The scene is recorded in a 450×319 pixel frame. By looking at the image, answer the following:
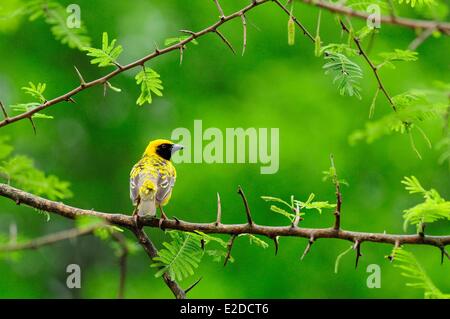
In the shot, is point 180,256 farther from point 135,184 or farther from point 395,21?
point 135,184

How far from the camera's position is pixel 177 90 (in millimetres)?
15672

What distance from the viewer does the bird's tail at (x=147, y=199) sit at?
4601 millimetres

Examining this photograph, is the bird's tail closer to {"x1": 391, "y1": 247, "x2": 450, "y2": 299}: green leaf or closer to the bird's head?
the bird's head

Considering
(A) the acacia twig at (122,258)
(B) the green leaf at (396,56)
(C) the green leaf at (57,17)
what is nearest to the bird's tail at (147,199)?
(B) the green leaf at (396,56)

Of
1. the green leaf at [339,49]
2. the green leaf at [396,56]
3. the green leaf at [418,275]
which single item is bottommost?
the green leaf at [418,275]

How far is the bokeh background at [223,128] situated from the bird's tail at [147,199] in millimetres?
7467

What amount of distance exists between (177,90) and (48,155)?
2.76 m

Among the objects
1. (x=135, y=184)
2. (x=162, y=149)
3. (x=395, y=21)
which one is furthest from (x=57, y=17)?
(x=162, y=149)

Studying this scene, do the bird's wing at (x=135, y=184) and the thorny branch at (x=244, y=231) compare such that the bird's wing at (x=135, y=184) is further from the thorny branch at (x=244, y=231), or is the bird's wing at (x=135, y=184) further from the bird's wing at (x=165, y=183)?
the thorny branch at (x=244, y=231)

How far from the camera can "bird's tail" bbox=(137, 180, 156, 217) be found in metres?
4.60
